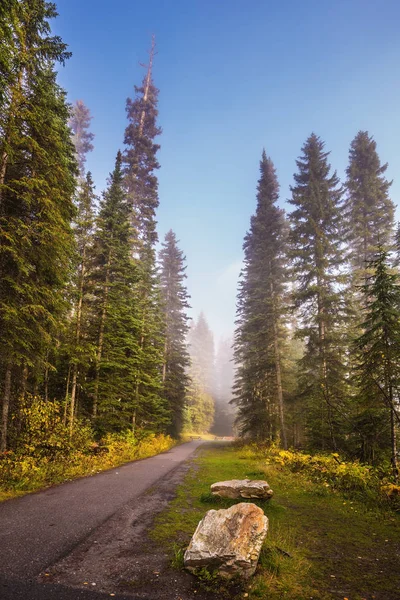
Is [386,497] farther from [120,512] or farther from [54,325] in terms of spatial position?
[54,325]

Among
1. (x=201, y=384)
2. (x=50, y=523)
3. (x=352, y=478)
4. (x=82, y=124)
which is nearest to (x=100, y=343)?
(x=50, y=523)

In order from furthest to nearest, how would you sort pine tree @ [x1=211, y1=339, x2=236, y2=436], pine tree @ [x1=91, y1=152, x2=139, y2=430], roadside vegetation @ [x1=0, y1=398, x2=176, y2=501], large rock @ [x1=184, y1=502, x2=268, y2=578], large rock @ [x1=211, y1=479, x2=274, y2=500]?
1. pine tree @ [x1=211, y1=339, x2=236, y2=436]
2. pine tree @ [x1=91, y1=152, x2=139, y2=430]
3. roadside vegetation @ [x1=0, y1=398, x2=176, y2=501]
4. large rock @ [x1=211, y1=479, x2=274, y2=500]
5. large rock @ [x1=184, y1=502, x2=268, y2=578]

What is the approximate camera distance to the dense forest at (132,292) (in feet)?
32.0

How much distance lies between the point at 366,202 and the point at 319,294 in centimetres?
1324

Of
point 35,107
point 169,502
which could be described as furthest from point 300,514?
point 35,107

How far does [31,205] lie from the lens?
34.6ft

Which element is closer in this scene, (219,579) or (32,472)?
(219,579)

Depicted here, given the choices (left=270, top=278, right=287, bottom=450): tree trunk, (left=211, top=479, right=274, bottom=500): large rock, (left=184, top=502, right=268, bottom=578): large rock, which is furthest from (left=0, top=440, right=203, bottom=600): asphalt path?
(left=270, top=278, right=287, bottom=450): tree trunk

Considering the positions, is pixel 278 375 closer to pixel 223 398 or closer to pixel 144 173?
pixel 144 173

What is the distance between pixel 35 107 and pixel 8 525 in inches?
478

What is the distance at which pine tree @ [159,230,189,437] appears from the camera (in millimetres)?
27156

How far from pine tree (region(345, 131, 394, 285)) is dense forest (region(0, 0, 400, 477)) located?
14 centimetres

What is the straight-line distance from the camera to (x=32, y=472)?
8.53 m

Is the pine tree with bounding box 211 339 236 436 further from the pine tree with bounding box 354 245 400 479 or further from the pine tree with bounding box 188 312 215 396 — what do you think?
the pine tree with bounding box 354 245 400 479
